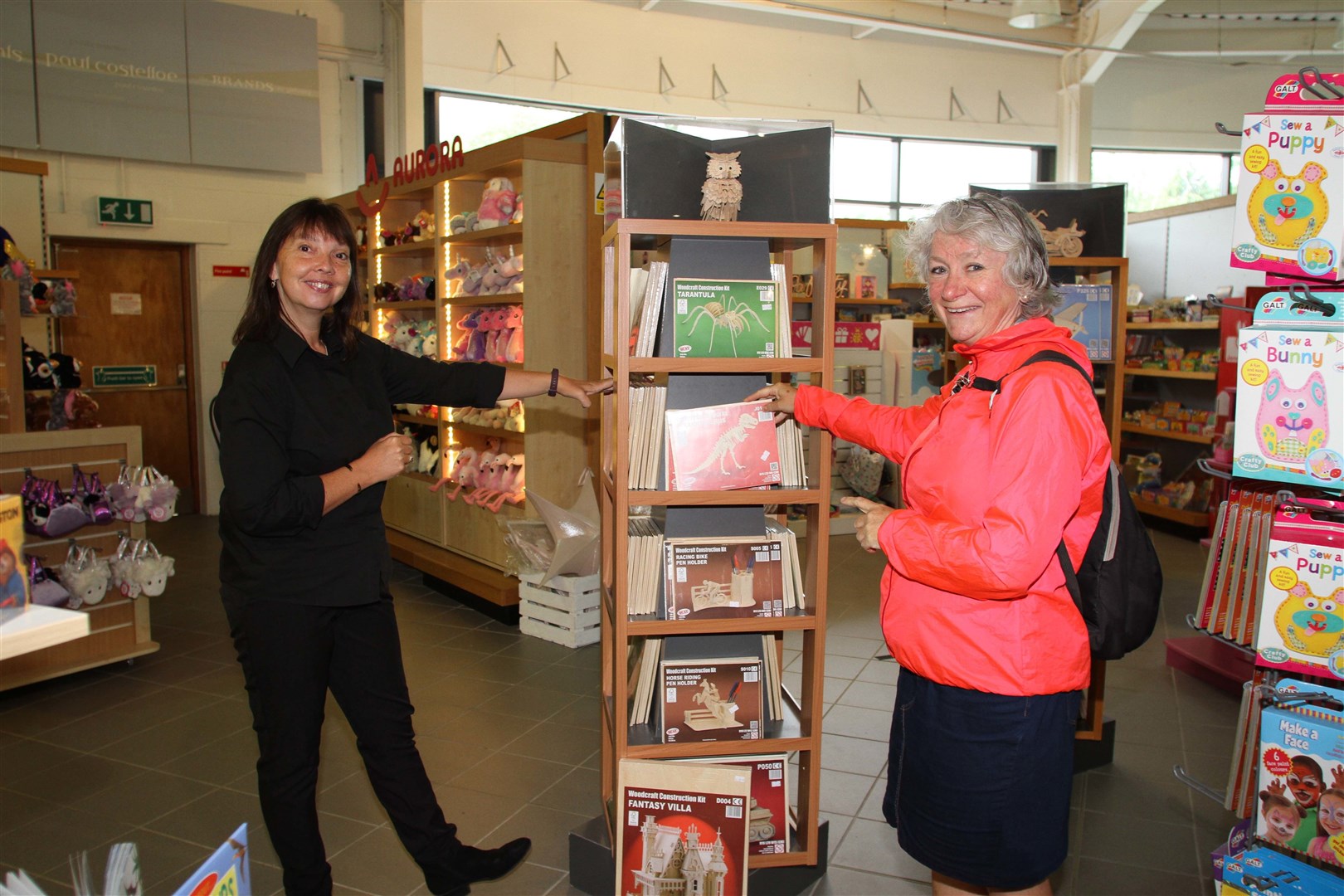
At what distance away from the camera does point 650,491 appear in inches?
95.0

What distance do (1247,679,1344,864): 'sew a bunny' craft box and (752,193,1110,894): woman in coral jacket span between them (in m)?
0.77

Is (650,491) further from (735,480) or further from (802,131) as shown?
(802,131)

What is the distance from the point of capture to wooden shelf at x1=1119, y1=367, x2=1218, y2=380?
25.6 ft

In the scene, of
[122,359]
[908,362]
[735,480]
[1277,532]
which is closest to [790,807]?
[735,480]

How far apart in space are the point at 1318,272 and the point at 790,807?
194cm

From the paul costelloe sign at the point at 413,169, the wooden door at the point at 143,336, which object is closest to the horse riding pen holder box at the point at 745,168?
the paul costelloe sign at the point at 413,169

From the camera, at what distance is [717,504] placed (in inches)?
98.1

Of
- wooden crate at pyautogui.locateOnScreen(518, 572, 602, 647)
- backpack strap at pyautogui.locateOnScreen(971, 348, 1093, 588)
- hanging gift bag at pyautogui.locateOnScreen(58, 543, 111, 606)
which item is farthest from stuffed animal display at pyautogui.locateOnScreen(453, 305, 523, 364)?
backpack strap at pyautogui.locateOnScreen(971, 348, 1093, 588)

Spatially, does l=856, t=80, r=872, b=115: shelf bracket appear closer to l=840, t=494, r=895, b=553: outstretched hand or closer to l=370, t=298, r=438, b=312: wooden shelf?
l=370, t=298, r=438, b=312: wooden shelf

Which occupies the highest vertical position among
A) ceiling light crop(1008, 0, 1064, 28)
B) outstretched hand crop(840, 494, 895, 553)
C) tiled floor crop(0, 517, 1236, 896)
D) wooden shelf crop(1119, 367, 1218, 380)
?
ceiling light crop(1008, 0, 1064, 28)

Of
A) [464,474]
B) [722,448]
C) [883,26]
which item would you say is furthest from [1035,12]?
[722,448]

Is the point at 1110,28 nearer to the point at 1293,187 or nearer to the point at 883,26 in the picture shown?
the point at 883,26

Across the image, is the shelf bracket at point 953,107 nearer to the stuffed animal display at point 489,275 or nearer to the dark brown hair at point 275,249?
the stuffed animal display at point 489,275

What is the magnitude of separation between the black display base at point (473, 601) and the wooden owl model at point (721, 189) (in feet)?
11.4
